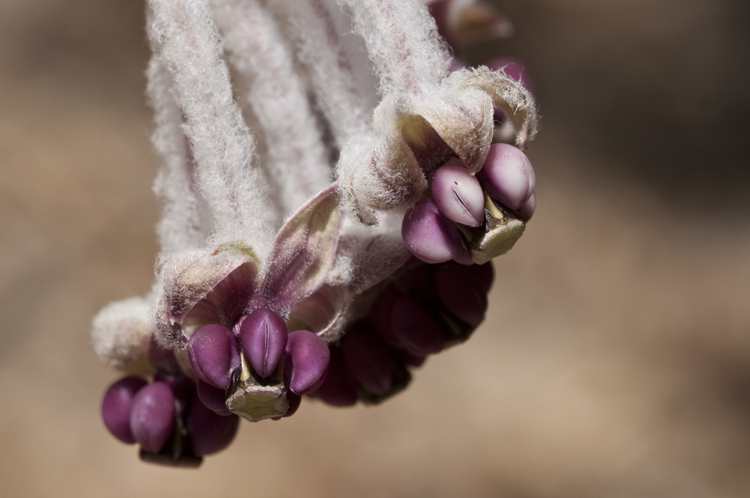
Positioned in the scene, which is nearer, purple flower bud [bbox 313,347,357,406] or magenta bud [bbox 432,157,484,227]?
magenta bud [bbox 432,157,484,227]

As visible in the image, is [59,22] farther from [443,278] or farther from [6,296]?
[443,278]

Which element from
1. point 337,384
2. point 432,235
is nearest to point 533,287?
point 337,384

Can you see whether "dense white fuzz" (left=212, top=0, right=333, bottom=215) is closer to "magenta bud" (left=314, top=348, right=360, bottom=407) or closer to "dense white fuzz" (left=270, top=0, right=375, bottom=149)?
"dense white fuzz" (left=270, top=0, right=375, bottom=149)

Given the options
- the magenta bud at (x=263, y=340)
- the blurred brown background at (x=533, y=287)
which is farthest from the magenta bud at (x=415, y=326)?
the blurred brown background at (x=533, y=287)

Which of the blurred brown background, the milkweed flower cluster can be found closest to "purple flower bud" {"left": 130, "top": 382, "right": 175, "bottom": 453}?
the milkweed flower cluster

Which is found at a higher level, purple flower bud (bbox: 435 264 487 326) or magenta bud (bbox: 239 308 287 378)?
magenta bud (bbox: 239 308 287 378)

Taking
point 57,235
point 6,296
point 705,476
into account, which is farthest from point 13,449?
point 705,476

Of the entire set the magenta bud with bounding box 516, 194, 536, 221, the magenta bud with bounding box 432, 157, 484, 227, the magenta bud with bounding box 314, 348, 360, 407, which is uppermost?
the magenta bud with bounding box 432, 157, 484, 227
